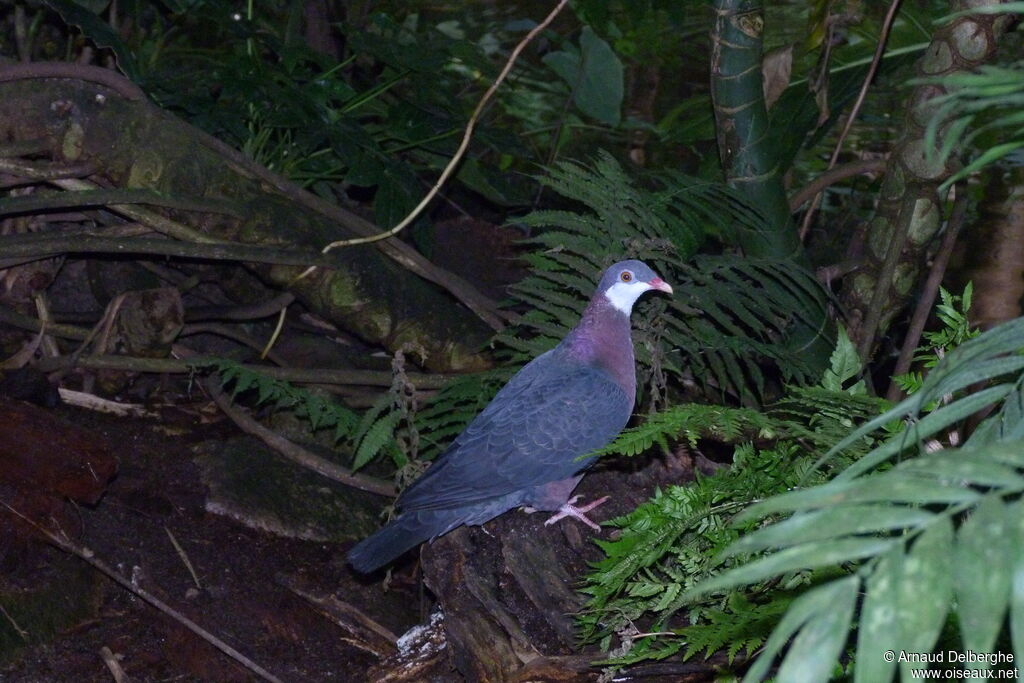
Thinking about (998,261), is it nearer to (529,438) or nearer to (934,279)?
(934,279)

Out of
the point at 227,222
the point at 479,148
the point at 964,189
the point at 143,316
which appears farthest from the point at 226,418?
the point at 964,189

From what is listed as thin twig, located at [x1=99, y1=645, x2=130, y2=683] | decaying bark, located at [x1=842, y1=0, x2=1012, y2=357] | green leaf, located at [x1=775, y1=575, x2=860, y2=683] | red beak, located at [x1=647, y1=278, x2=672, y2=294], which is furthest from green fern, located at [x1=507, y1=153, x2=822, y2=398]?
green leaf, located at [x1=775, y1=575, x2=860, y2=683]

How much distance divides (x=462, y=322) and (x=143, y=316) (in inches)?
53.0

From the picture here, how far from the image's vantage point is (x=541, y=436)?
3.14 meters

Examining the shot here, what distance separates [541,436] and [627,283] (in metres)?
0.58

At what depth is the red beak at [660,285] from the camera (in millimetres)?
3265

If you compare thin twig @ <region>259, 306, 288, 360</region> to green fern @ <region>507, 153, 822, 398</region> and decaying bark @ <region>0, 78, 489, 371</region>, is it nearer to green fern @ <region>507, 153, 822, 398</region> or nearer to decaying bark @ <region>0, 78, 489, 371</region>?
decaying bark @ <region>0, 78, 489, 371</region>

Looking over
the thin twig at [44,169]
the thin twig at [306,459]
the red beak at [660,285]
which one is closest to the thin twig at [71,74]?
the thin twig at [44,169]

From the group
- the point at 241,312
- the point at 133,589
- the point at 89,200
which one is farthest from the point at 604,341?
the point at 89,200

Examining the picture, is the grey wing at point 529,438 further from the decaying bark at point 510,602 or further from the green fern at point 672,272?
the green fern at point 672,272

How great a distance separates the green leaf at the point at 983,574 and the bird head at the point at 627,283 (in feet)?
8.16

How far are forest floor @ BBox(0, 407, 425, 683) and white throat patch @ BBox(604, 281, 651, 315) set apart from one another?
1.21 metres

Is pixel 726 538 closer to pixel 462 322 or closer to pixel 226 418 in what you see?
pixel 462 322

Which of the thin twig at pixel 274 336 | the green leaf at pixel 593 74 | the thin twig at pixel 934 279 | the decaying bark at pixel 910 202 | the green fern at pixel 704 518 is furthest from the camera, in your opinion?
the green leaf at pixel 593 74
